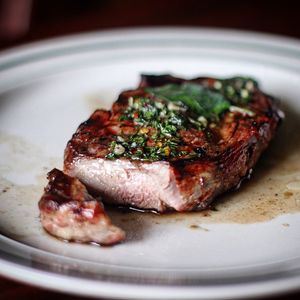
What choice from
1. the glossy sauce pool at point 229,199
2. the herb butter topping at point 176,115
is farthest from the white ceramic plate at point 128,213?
the herb butter topping at point 176,115

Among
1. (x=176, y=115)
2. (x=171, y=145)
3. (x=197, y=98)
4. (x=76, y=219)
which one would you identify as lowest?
(x=76, y=219)

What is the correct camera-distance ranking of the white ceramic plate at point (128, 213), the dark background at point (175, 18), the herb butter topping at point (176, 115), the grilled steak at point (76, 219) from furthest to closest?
the dark background at point (175, 18) → the herb butter topping at point (176, 115) → the grilled steak at point (76, 219) → the white ceramic plate at point (128, 213)

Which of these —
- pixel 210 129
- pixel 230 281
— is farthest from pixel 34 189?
pixel 230 281

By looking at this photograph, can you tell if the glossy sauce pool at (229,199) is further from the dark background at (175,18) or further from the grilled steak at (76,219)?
the dark background at (175,18)

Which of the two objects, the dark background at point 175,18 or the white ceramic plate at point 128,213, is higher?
the dark background at point 175,18

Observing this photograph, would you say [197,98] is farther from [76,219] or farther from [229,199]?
[76,219]

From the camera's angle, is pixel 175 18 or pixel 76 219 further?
pixel 175 18

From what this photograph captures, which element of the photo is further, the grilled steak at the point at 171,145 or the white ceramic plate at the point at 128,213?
the grilled steak at the point at 171,145

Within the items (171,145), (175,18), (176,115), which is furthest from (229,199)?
(175,18)
